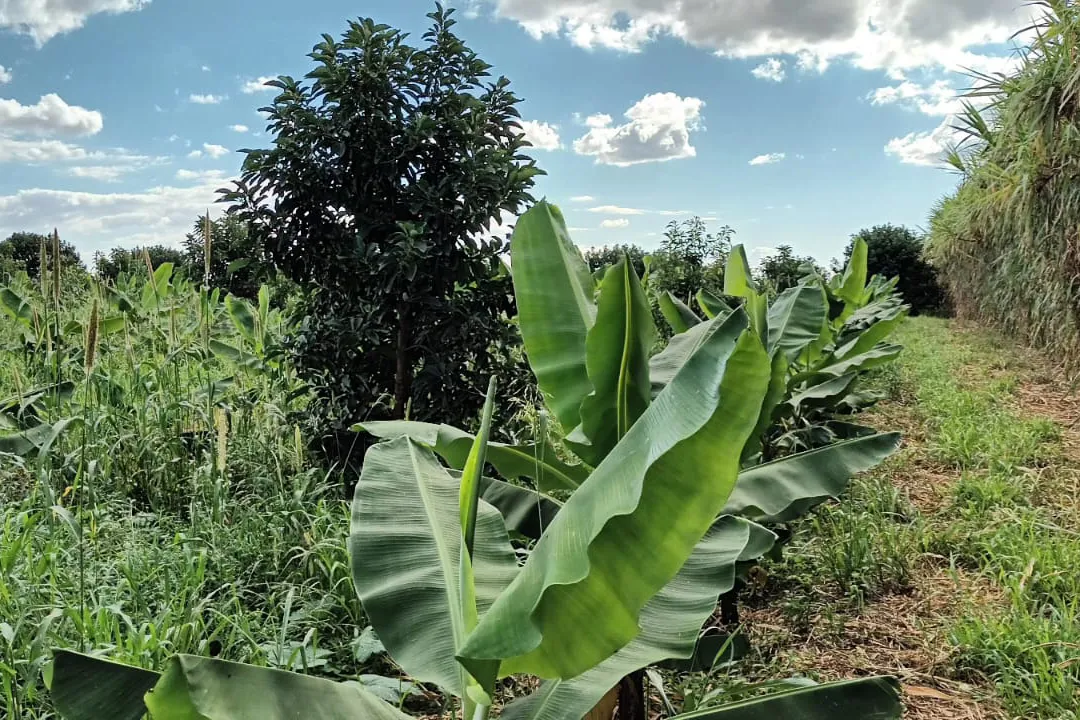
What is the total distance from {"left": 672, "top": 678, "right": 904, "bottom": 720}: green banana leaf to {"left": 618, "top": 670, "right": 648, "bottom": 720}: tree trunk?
0.45m

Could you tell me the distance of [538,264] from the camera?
1.82m

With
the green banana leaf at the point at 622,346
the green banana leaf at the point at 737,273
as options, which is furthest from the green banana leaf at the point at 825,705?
the green banana leaf at the point at 737,273

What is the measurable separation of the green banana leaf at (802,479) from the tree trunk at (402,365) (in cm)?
212

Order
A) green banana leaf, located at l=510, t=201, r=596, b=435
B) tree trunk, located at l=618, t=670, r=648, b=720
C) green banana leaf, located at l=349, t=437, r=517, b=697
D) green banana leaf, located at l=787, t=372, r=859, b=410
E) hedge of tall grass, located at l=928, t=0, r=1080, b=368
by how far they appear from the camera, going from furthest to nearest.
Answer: hedge of tall grass, located at l=928, t=0, r=1080, b=368
green banana leaf, located at l=787, t=372, r=859, b=410
green banana leaf, located at l=510, t=201, r=596, b=435
tree trunk, located at l=618, t=670, r=648, b=720
green banana leaf, located at l=349, t=437, r=517, b=697

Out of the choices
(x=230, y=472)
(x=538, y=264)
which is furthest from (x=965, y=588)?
(x=230, y=472)

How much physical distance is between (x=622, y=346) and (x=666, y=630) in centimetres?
55

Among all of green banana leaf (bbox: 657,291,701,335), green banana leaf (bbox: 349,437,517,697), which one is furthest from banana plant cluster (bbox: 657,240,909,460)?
green banana leaf (bbox: 349,437,517,697)

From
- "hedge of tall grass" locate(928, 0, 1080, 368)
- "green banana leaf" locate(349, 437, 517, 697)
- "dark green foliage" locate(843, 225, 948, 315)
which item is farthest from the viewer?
"dark green foliage" locate(843, 225, 948, 315)

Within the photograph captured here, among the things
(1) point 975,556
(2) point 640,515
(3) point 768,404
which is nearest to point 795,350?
(3) point 768,404

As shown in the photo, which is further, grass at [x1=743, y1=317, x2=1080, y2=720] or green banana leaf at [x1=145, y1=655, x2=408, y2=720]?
grass at [x1=743, y1=317, x2=1080, y2=720]

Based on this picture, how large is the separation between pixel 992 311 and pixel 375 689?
14.6 meters

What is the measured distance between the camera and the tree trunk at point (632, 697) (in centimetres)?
159

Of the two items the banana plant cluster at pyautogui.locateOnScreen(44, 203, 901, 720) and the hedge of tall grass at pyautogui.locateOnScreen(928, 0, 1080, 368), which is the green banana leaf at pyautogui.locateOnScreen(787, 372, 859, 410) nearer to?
the banana plant cluster at pyautogui.locateOnScreen(44, 203, 901, 720)

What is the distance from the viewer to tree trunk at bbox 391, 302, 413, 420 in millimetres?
3525
